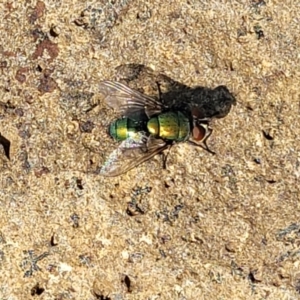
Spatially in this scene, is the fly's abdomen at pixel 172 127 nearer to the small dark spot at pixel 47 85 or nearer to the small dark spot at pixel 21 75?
the small dark spot at pixel 47 85

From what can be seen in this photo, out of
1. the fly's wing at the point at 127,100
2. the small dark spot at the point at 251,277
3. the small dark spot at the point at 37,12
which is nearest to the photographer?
the small dark spot at the point at 251,277

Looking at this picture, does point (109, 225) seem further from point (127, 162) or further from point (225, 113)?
point (225, 113)

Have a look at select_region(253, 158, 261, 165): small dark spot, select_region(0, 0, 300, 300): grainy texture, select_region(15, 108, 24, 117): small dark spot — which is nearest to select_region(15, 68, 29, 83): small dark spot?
select_region(0, 0, 300, 300): grainy texture

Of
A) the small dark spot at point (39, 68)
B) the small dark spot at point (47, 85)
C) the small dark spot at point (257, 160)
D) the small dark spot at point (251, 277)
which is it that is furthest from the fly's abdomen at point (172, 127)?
the small dark spot at point (251, 277)

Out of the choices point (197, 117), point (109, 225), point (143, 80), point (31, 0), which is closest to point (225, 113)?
point (197, 117)

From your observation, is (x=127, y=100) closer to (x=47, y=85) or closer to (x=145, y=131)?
(x=145, y=131)

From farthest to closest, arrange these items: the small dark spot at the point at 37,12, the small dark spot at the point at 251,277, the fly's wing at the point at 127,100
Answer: the small dark spot at the point at 37,12 → the fly's wing at the point at 127,100 → the small dark spot at the point at 251,277
